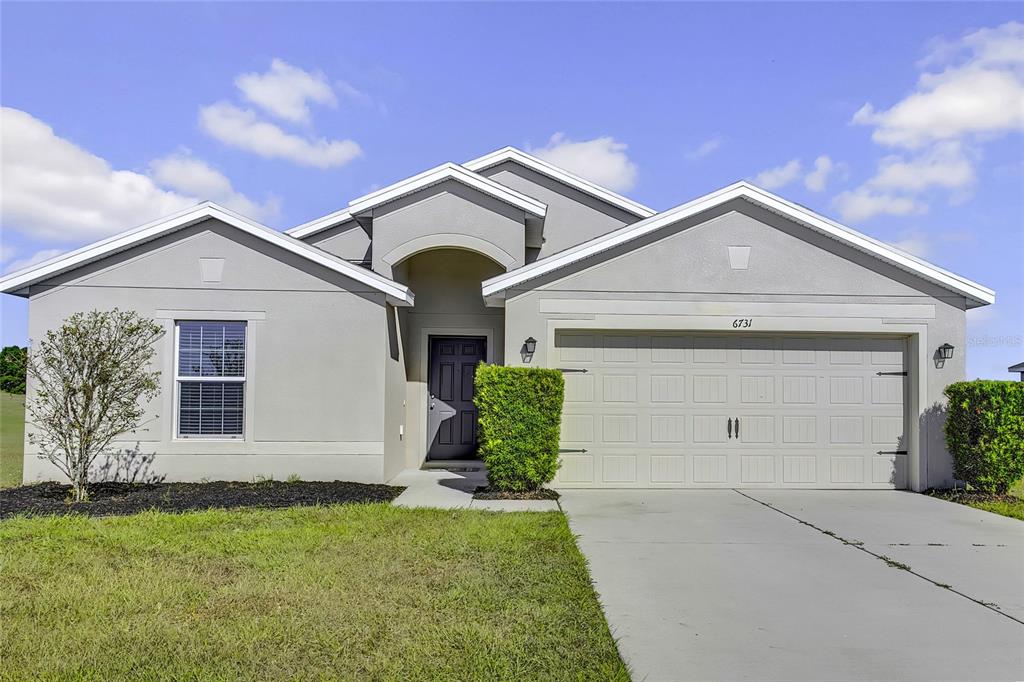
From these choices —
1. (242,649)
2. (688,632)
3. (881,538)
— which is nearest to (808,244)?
(881,538)

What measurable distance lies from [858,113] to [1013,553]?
8.32 meters

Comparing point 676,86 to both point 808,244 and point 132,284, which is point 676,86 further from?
point 132,284

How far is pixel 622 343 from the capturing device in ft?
35.8

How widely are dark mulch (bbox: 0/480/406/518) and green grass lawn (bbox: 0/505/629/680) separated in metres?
0.99

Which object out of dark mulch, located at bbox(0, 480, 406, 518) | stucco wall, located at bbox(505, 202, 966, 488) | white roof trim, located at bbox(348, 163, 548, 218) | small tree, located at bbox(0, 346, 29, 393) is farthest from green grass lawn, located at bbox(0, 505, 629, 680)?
white roof trim, located at bbox(348, 163, 548, 218)

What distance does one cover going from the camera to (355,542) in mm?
6777

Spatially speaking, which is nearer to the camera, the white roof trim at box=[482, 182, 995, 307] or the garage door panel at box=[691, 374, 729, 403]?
the white roof trim at box=[482, 182, 995, 307]

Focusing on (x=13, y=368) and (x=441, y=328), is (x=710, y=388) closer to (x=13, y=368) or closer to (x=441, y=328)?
(x=441, y=328)

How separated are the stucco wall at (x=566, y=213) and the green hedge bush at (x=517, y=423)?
5234mm

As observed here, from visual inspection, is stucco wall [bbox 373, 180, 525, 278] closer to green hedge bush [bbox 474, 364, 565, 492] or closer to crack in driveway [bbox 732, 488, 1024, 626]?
green hedge bush [bbox 474, 364, 565, 492]

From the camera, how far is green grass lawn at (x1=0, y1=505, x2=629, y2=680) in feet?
12.9

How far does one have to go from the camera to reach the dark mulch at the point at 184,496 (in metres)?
8.67

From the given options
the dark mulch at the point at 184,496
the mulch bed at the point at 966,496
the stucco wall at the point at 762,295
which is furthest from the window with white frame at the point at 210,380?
the mulch bed at the point at 966,496

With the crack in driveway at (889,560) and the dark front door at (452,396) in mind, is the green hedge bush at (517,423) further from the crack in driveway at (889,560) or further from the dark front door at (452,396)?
the dark front door at (452,396)
